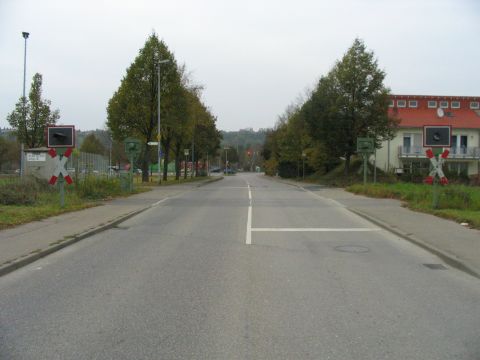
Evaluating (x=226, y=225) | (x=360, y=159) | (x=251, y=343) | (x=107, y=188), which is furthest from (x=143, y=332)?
(x=360, y=159)

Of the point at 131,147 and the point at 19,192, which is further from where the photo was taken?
the point at 131,147

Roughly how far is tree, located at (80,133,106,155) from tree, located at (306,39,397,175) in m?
56.4

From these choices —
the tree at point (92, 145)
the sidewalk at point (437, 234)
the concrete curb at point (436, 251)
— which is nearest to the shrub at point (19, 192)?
the sidewalk at point (437, 234)

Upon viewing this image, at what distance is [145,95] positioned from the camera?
1609 inches

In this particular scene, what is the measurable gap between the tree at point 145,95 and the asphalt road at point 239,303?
3074 centimetres

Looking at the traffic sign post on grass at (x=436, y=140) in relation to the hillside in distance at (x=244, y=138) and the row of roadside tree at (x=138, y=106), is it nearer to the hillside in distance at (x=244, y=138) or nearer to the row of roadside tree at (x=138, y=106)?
the row of roadside tree at (x=138, y=106)

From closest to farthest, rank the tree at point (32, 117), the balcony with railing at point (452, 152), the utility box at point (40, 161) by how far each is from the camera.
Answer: the utility box at point (40, 161), the tree at point (32, 117), the balcony with railing at point (452, 152)

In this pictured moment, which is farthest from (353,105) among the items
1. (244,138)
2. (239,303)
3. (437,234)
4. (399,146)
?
(244,138)

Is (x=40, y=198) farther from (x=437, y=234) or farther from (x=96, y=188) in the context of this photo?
(x=437, y=234)

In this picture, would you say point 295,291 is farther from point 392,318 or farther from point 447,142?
point 447,142

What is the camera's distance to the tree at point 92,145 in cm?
9006

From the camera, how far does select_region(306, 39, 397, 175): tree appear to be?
135 feet

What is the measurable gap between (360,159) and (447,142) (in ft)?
123

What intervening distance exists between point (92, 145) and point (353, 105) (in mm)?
60930
